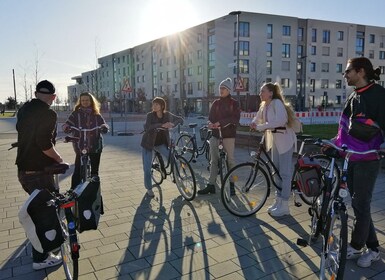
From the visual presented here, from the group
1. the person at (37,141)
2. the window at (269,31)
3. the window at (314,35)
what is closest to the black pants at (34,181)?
the person at (37,141)

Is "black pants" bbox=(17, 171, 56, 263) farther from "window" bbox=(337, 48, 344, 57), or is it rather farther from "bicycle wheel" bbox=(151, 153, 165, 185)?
"window" bbox=(337, 48, 344, 57)

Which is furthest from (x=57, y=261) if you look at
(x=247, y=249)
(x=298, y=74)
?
(x=298, y=74)

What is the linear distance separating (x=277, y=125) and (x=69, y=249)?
2992 mm

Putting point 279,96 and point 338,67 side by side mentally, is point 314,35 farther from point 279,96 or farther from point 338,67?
point 279,96

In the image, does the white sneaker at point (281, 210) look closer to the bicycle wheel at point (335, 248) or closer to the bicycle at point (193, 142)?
the bicycle wheel at point (335, 248)

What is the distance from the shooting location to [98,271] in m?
3.47

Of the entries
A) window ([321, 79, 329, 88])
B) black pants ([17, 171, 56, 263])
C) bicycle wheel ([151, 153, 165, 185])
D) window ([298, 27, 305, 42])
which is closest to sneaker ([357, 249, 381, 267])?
black pants ([17, 171, 56, 263])

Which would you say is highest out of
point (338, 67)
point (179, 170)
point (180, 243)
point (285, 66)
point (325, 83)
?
point (338, 67)

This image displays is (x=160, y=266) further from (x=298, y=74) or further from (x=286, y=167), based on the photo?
(x=298, y=74)

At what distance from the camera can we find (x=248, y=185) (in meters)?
5.10

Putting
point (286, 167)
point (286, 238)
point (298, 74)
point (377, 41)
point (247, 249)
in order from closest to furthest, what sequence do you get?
1. point (247, 249)
2. point (286, 238)
3. point (286, 167)
4. point (298, 74)
5. point (377, 41)

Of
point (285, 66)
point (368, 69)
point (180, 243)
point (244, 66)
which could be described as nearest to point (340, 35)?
point (285, 66)

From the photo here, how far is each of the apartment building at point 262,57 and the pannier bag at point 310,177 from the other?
41.8 meters

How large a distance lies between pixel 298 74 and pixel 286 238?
Answer: 55.6 metres
